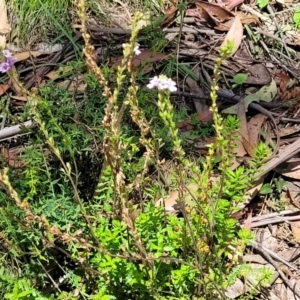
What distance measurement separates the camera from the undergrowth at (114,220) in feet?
7.38

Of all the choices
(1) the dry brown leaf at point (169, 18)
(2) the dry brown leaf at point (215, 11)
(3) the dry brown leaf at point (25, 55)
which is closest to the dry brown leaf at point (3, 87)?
(3) the dry brown leaf at point (25, 55)

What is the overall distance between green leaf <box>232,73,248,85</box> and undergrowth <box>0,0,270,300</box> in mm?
544

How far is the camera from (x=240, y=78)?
135 inches

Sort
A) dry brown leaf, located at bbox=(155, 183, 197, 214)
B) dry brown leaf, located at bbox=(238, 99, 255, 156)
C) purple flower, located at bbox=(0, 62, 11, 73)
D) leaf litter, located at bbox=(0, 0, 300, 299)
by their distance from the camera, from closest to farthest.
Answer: purple flower, located at bbox=(0, 62, 11, 73) < dry brown leaf, located at bbox=(155, 183, 197, 214) < leaf litter, located at bbox=(0, 0, 300, 299) < dry brown leaf, located at bbox=(238, 99, 255, 156)

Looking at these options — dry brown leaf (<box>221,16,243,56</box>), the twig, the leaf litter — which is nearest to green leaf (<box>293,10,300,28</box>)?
the leaf litter

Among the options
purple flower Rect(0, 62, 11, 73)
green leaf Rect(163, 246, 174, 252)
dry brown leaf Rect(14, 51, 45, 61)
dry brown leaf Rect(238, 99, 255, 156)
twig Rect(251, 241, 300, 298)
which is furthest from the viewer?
dry brown leaf Rect(14, 51, 45, 61)

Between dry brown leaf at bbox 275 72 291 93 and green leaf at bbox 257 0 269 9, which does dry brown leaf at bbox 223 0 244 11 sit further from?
dry brown leaf at bbox 275 72 291 93

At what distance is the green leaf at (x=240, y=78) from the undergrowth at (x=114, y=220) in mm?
544

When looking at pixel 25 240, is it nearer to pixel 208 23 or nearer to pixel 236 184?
pixel 236 184

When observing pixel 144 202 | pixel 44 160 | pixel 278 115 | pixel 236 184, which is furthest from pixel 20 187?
pixel 278 115

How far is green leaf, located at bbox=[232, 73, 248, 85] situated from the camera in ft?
11.2

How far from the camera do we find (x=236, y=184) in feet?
8.32

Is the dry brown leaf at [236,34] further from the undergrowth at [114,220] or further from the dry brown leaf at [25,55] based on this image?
the dry brown leaf at [25,55]

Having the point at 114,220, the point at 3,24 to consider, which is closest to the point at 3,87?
the point at 3,24
